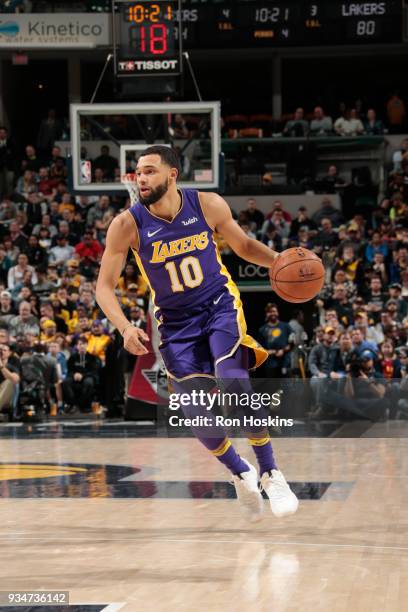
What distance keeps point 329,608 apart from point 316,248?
12789 mm

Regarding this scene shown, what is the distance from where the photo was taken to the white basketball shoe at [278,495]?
623 centimetres

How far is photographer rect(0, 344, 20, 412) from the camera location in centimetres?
1409

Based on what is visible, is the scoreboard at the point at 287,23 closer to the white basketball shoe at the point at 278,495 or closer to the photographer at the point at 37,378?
the photographer at the point at 37,378

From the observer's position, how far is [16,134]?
82.3ft

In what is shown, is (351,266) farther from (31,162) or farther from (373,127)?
(31,162)

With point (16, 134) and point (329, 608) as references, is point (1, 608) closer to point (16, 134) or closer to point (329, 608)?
point (329, 608)

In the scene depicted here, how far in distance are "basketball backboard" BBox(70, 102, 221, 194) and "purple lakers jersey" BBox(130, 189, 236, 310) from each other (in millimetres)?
7986

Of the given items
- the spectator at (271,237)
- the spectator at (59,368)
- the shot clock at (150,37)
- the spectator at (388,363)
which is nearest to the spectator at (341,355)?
the spectator at (388,363)

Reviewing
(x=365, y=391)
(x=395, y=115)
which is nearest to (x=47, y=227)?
(x=365, y=391)

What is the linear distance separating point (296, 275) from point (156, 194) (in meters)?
0.94

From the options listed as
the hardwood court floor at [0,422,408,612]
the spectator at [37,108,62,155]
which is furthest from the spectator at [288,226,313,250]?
the hardwood court floor at [0,422,408,612]

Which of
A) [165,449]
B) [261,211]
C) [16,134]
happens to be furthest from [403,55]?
[165,449]

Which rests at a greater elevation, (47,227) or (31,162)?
(31,162)

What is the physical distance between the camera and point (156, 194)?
6.21 meters
